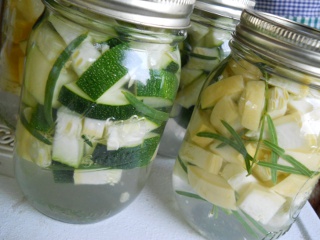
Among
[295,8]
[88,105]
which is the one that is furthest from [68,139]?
[295,8]

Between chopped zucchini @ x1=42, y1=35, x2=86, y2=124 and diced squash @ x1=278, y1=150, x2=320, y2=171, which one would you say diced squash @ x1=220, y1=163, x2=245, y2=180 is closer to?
diced squash @ x1=278, y1=150, x2=320, y2=171

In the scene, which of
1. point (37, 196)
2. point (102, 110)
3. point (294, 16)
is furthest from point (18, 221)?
point (294, 16)

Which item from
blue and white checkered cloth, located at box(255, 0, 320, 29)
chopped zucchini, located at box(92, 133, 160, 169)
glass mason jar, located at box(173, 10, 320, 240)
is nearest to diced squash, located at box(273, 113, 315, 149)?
glass mason jar, located at box(173, 10, 320, 240)

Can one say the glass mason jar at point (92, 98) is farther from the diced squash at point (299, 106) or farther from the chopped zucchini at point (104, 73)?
the diced squash at point (299, 106)

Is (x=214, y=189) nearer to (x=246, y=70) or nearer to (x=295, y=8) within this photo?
(x=246, y=70)

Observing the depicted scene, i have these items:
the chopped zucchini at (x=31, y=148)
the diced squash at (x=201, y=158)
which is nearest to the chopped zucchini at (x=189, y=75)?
the diced squash at (x=201, y=158)
